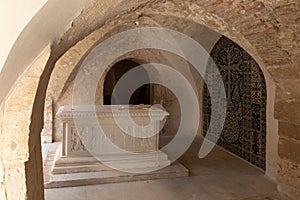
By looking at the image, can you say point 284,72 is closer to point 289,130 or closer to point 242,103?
point 289,130

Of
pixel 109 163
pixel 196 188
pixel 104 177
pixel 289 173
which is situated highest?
pixel 289 173

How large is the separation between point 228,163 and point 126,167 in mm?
2035

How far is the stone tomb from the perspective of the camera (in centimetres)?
436

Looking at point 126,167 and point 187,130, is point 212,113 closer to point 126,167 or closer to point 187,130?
point 187,130

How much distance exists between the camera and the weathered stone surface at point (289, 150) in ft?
11.2

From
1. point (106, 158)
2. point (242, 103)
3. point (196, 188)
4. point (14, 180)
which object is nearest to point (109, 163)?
point (106, 158)

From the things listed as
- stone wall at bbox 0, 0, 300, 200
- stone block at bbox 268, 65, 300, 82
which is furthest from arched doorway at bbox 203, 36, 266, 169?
stone block at bbox 268, 65, 300, 82

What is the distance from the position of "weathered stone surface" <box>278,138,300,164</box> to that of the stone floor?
0.58 metres

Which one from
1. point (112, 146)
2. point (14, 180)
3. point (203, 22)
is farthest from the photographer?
point (112, 146)

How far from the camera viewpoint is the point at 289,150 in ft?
11.6

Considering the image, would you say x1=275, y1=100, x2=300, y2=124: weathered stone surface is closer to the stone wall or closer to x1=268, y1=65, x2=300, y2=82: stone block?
the stone wall

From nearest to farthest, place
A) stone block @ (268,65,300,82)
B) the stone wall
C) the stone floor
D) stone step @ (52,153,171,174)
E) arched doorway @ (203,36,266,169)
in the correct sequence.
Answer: the stone wall < stone block @ (268,65,300,82) < the stone floor < stone step @ (52,153,171,174) < arched doorway @ (203,36,266,169)

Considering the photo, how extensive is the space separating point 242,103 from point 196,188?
91.3 inches

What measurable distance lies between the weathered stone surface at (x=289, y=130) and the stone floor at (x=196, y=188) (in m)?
0.87
